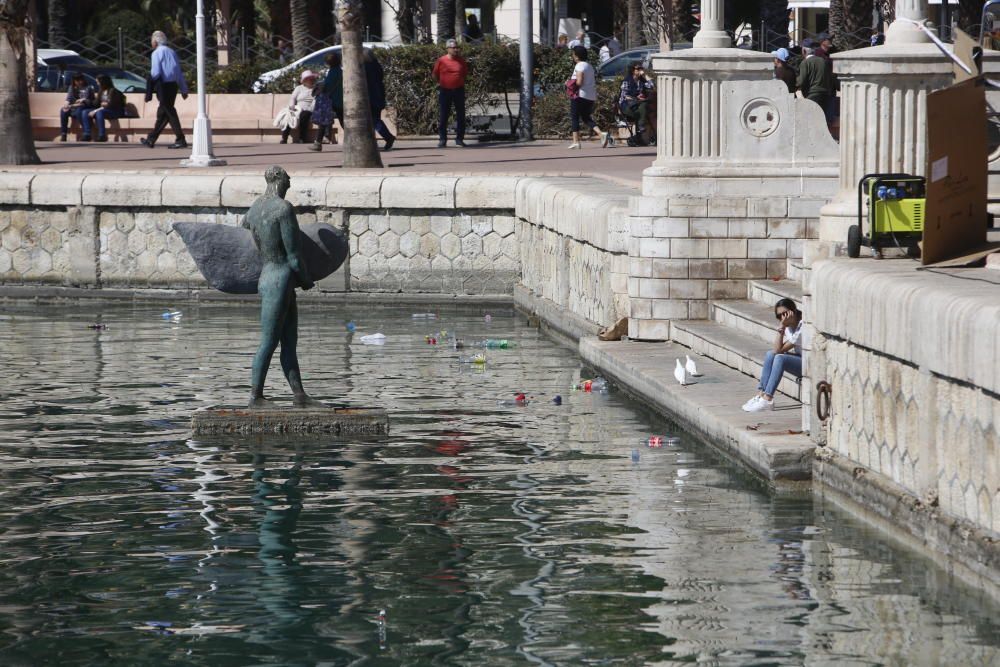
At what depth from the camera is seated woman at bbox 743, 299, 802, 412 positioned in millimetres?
12258

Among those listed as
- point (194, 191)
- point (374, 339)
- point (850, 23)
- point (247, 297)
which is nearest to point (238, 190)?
point (194, 191)

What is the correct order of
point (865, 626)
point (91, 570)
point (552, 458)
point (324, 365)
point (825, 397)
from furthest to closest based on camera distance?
point (324, 365)
point (552, 458)
point (825, 397)
point (91, 570)
point (865, 626)

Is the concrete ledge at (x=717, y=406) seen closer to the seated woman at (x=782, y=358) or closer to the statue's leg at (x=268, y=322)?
the seated woman at (x=782, y=358)

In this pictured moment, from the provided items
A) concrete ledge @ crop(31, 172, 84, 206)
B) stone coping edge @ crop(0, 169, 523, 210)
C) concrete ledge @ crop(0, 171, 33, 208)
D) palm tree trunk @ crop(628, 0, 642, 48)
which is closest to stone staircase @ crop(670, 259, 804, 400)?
stone coping edge @ crop(0, 169, 523, 210)

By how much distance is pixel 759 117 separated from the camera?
1580 cm

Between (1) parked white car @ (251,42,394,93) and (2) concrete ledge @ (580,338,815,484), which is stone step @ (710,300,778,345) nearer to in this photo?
(2) concrete ledge @ (580,338,815,484)

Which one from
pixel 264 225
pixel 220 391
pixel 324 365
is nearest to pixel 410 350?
pixel 324 365

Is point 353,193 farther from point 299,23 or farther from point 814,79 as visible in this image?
point 299,23

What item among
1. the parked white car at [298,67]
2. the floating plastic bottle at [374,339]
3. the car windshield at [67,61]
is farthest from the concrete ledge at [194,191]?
the car windshield at [67,61]

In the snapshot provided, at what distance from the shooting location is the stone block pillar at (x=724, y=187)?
51.5ft

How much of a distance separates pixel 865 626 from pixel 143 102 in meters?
27.8

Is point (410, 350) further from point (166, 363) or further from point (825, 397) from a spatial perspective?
point (825, 397)

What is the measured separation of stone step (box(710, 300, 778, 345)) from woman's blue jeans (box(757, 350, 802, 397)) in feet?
5.26

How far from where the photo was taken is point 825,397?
1094 centimetres
